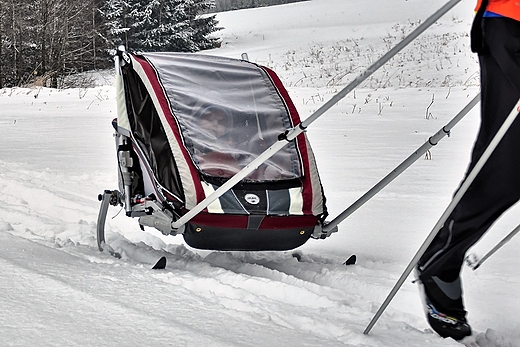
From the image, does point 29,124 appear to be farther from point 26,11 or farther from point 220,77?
point 26,11

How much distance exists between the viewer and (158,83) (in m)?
2.84

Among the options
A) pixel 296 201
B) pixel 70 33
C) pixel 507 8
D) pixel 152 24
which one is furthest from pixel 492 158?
pixel 152 24

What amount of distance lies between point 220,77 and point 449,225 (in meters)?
1.59

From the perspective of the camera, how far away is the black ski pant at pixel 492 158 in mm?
1668

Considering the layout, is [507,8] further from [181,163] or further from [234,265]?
[234,265]

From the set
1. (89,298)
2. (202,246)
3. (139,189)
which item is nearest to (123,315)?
(89,298)

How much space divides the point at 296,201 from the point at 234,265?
403 millimetres

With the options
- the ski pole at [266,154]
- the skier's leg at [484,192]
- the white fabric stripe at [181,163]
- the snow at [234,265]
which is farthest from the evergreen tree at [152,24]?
the skier's leg at [484,192]


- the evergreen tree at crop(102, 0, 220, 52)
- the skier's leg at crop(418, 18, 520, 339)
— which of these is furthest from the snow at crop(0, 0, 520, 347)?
the evergreen tree at crop(102, 0, 220, 52)

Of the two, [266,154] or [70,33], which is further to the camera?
[70,33]

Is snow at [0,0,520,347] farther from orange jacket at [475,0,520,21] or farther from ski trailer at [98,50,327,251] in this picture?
orange jacket at [475,0,520,21]

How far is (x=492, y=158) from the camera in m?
1.73

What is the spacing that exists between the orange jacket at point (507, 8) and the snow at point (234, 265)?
0.92 m

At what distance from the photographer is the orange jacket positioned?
5.37ft
